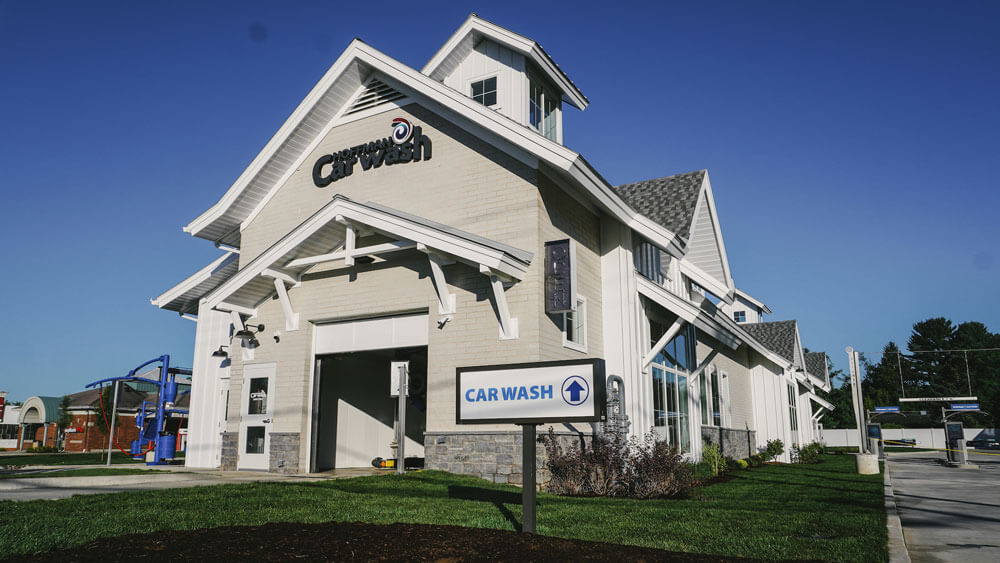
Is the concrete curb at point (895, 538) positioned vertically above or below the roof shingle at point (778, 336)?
below

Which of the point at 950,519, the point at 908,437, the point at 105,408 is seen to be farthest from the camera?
the point at 908,437

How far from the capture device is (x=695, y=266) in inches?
814

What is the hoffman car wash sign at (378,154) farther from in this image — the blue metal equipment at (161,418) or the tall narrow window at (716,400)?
the tall narrow window at (716,400)

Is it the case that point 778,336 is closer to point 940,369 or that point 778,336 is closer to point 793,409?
point 793,409

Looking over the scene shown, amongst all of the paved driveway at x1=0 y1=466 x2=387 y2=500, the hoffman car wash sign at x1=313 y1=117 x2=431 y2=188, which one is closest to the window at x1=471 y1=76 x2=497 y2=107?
the hoffman car wash sign at x1=313 y1=117 x2=431 y2=188

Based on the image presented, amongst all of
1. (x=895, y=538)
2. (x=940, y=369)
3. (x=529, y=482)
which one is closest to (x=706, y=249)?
(x=895, y=538)

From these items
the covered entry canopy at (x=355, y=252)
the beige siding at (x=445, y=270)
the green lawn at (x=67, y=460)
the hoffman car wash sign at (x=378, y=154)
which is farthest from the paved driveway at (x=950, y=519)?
the green lawn at (x=67, y=460)

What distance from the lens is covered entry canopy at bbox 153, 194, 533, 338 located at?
1219cm

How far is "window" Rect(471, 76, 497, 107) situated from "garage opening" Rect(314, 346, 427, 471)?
6.04 metres

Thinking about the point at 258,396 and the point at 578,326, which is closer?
the point at 578,326

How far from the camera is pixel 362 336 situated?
1466 cm

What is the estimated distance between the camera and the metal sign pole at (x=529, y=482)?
6.31m

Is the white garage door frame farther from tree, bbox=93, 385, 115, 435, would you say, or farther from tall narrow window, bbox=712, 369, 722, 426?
tree, bbox=93, 385, 115, 435

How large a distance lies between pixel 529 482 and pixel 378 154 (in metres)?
10.4
